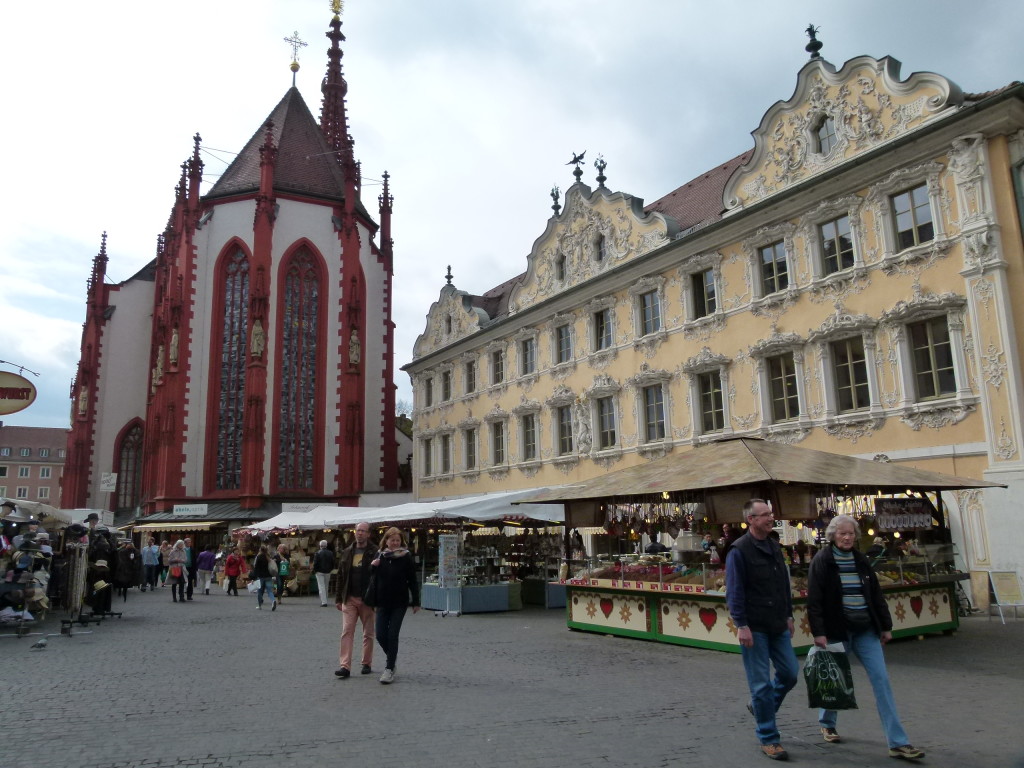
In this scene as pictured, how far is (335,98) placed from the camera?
55.2 m

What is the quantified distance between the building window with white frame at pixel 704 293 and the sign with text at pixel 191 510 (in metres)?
25.7

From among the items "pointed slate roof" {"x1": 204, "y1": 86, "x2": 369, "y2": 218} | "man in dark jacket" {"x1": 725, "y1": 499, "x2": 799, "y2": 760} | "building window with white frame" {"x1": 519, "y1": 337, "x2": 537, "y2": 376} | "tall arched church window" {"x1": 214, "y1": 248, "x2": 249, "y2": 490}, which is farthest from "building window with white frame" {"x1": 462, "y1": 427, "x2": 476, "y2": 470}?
"man in dark jacket" {"x1": 725, "y1": 499, "x2": 799, "y2": 760}

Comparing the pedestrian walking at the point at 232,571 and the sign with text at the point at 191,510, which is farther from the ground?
the sign with text at the point at 191,510

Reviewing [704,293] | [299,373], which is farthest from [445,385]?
[704,293]

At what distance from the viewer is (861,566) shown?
6000mm

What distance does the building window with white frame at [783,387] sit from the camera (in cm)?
2000

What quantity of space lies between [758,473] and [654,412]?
514 inches

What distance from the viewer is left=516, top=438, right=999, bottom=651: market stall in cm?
1131

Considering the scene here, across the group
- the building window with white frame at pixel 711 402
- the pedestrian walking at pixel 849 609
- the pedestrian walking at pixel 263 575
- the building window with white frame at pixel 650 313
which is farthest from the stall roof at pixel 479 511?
the pedestrian walking at pixel 849 609

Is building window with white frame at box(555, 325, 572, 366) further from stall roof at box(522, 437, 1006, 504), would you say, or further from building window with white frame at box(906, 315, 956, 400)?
stall roof at box(522, 437, 1006, 504)

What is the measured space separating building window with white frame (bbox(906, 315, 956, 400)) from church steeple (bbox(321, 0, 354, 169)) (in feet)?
130

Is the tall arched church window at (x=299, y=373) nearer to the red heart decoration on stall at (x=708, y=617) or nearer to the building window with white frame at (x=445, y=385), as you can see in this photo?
the building window with white frame at (x=445, y=385)

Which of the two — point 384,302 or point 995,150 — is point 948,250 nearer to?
point 995,150

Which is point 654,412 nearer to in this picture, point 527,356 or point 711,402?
point 711,402
